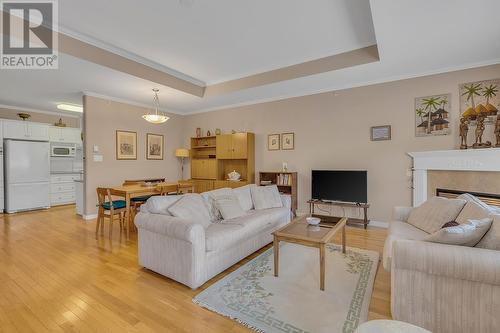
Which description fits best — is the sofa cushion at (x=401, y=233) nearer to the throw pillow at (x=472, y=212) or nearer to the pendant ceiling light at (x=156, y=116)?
the throw pillow at (x=472, y=212)

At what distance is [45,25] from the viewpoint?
3.03m

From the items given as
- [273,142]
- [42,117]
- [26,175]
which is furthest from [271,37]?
[42,117]

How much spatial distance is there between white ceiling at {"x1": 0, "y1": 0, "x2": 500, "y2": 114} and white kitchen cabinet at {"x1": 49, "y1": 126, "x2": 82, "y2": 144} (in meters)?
1.92

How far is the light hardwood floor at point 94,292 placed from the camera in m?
1.83

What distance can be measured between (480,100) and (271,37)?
3385mm

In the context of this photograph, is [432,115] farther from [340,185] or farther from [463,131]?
[340,185]

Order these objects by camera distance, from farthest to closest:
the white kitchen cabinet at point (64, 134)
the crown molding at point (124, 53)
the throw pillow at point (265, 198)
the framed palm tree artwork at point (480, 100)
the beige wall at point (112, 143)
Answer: the white kitchen cabinet at point (64, 134) < the beige wall at point (112, 143) < the throw pillow at point (265, 198) < the framed palm tree artwork at point (480, 100) < the crown molding at point (124, 53)

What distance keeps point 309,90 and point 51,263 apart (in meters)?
5.10

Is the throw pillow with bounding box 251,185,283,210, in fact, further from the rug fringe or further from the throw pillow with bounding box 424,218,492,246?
the throw pillow with bounding box 424,218,492,246

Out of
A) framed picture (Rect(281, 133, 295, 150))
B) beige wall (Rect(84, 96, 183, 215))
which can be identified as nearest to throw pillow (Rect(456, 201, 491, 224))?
framed picture (Rect(281, 133, 295, 150))

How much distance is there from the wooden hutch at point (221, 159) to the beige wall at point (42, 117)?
4.09 m

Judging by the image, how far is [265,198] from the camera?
3951mm

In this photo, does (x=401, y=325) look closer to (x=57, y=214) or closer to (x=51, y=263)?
(x=51, y=263)

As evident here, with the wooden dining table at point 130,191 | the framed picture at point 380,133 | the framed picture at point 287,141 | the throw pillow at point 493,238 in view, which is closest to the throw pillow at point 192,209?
the wooden dining table at point 130,191
